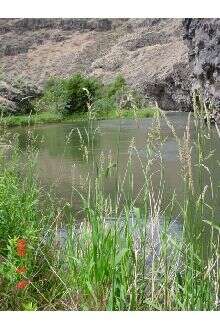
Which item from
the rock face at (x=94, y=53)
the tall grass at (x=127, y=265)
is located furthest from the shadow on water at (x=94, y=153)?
the tall grass at (x=127, y=265)

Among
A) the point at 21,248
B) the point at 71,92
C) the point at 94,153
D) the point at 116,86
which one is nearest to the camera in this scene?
the point at 21,248

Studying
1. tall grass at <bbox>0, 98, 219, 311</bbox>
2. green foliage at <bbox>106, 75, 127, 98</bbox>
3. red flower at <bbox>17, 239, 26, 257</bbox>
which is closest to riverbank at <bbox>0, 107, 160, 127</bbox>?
green foliage at <bbox>106, 75, 127, 98</bbox>

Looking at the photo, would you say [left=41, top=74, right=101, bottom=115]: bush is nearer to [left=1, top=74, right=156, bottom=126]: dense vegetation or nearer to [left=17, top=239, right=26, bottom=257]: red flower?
[left=1, top=74, right=156, bottom=126]: dense vegetation

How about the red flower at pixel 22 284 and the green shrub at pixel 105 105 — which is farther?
the green shrub at pixel 105 105

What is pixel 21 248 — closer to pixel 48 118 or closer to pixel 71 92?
pixel 48 118

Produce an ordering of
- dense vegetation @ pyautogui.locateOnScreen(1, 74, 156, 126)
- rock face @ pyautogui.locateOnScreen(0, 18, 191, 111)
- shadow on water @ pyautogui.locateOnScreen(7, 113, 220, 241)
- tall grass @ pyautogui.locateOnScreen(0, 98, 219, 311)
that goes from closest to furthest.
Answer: tall grass @ pyautogui.locateOnScreen(0, 98, 219, 311)
shadow on water @ pyautogui.locateOnScreen(7, 113, 220, 241)
dense vegetation @ pyautogui.locateOnScreen(1, 74, 156, 126)
rock face @ pyautogui.locateOnScreen(0, 18, 191, 111)

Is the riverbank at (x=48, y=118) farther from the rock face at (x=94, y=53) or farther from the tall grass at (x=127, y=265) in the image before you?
the tall grass at (x=127, y=265)

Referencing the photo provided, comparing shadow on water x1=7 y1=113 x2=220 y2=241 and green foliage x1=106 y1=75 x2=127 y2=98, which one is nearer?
shadow on water x1=7 y1=113 x2=220 y2=241

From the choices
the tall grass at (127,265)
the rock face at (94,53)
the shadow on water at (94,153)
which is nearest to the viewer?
the tall grass at (127,265)

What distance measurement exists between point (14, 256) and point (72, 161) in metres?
1.29

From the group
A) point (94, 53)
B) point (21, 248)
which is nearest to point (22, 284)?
point (21, 248)

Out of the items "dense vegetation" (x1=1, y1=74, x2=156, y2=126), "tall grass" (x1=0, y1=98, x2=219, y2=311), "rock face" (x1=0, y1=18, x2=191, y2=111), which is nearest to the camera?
"tall grass" (x1=0, y1=98, x2=219, y2=311)

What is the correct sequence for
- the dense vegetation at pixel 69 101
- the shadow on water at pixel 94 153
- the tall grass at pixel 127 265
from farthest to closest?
the dense vegetation at pixel 69 101, the shadow on water at pixel 94 153, the tall grass at pixel 127 265
